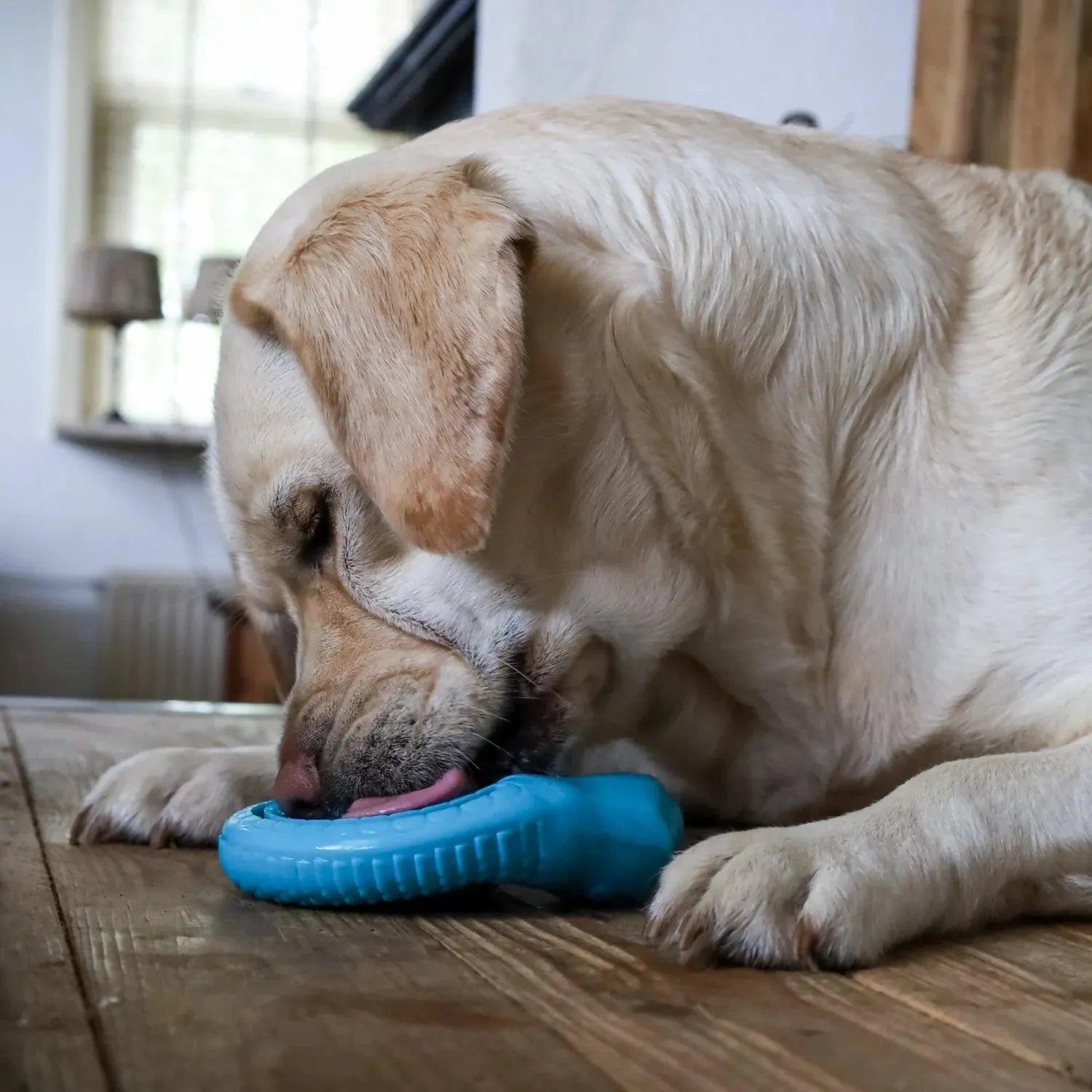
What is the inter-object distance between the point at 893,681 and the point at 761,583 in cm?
17

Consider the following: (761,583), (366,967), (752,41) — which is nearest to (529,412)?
(761,583)

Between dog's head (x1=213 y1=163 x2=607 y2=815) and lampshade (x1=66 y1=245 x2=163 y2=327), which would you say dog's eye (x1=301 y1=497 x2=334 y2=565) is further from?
lampshade (x1=66 y1=245 x2=163 y2=327)

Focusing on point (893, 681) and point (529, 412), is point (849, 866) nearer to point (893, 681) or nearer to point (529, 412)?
point (893, 681)

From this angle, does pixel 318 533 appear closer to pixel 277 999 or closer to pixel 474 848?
pixel 474 848

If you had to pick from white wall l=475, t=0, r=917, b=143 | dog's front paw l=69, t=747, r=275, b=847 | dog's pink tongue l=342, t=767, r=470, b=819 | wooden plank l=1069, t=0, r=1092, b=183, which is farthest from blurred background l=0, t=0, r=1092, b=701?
dog's pink tongue l=342, t=767, r=470, b=819

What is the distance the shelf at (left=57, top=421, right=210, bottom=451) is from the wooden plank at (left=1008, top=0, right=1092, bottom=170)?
4.37 m

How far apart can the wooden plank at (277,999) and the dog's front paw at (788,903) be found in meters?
0.17

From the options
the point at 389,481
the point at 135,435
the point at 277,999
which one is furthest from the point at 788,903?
the point at 135,435

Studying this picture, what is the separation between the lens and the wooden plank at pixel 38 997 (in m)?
0.71

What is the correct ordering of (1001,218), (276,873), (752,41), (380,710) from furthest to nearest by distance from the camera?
1. (752,41)
2. (1001,218)
3. (380,710)
4. (276,873)

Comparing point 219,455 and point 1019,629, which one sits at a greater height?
point 219,455

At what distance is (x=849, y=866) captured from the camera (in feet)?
3.27

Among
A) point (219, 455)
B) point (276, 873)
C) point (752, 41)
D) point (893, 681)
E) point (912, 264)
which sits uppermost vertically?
point (752, 41)

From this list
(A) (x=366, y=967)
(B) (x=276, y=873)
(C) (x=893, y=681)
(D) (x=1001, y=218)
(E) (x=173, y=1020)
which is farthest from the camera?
(D) (x=1001, y=218)
